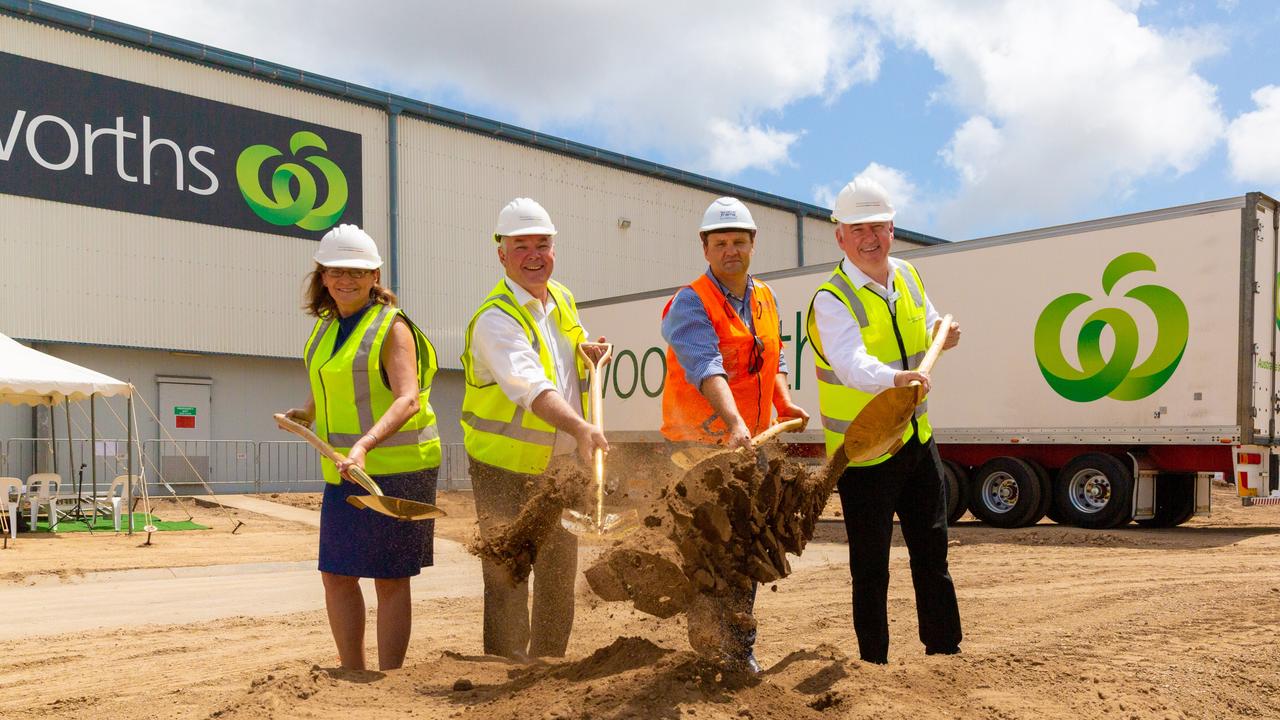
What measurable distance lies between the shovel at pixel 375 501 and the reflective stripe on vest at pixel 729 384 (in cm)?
94

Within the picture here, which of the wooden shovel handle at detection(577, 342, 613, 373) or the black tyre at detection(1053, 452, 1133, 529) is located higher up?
the wooden shovel handle at detection(577, 342, 613, 373)

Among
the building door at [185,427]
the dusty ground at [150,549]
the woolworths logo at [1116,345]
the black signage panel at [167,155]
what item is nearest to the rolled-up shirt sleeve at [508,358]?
the dusty ground at [150,549]

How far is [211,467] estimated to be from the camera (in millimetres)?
23078

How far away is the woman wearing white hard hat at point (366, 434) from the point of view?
13.7 ft

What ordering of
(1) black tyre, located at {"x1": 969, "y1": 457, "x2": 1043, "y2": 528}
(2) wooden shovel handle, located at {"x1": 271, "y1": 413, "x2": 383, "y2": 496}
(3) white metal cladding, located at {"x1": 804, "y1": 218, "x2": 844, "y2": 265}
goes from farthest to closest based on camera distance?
1. (3) white metal cladding, located at {"x1": 804, "y1": 218, "x2": 844, "y2": 265}
2. (1) black tyre, located at {"x1": 969, "y1": 457, "x2": 1043, "y2": 528}
3. (2) wooden shovel handle, located at {"x1": 271, "y1": 413, "x2": 383, "y2": 496}

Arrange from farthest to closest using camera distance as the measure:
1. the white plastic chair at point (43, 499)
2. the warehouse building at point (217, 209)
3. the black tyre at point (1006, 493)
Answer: the warehouse building at point (217, 209)
the white plastic chair at point (43, 499)
the black tyre at point (1006, 493)

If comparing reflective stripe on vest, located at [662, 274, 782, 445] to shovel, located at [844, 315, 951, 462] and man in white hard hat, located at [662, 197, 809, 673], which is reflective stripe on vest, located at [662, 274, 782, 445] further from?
shovel, located at [844, 315, 951, 462]

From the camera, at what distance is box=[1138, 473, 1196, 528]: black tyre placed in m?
13.4

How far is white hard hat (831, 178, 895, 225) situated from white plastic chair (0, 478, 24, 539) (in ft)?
44.7

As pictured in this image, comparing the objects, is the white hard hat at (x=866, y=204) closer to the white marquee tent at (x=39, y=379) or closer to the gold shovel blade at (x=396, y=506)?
the gold shovel blade at (x=396, y=506)

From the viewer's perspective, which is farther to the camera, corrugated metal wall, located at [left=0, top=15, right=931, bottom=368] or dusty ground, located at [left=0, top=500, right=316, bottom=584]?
corrugated metal wall, located at [left=0, top=15, right=931, bottom=368]

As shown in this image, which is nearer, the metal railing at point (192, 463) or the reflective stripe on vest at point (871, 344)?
the reflective stripe on vest at point (871, 344)

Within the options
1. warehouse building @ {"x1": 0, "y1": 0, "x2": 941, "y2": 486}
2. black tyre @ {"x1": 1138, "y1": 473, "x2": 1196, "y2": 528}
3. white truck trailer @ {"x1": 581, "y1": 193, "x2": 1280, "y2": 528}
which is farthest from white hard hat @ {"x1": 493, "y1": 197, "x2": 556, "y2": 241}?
warehouse building @ {"x1": 0, "y1": 0, "x2": 941, "y2": 486}

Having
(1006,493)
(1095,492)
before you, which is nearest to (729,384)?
(1095,492)
